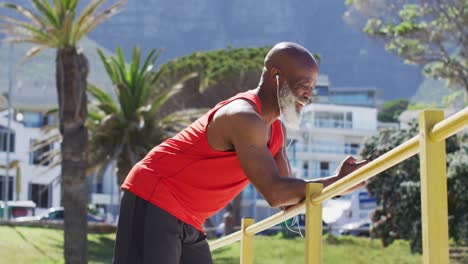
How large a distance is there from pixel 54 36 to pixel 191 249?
1614cm

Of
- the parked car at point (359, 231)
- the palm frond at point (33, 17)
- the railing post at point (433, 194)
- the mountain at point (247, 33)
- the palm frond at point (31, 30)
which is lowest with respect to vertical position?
the parked car at point (359, 231)

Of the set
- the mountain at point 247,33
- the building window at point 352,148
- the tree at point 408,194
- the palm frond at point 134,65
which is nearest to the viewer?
the tree at point 408,194

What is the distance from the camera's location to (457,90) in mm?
28812

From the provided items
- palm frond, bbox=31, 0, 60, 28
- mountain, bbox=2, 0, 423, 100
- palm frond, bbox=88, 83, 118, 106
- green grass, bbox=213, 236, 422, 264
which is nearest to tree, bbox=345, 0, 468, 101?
green grass, bbox=213, 236, 422, 264

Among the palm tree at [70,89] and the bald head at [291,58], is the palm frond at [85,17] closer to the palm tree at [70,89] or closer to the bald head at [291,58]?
the palm tree at [70,89]

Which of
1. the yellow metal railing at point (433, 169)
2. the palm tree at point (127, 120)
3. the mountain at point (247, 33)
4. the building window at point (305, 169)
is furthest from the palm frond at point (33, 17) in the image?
the mountain at point (247, 33)

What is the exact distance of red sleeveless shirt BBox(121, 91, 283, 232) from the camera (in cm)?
288

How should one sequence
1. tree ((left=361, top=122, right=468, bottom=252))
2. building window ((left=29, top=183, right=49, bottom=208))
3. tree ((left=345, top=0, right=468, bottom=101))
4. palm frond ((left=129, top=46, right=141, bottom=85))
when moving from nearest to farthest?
tree ((left=361, top=122, right=468, bottom=252)) < palm frond ((left=129, top=46, right=141, bottom=85)) < tree ((left=345, top=0, right=468, bottom=101)) < building window ((left=29, top=183, right=49, bottom=208))

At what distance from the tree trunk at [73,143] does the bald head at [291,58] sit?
15843 mm

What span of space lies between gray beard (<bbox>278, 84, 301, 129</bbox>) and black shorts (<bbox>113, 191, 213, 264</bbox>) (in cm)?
52

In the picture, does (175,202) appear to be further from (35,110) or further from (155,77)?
(35,110)

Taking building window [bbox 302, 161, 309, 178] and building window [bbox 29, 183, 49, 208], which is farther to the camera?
building window [bbox 302, 161, 309, 178]

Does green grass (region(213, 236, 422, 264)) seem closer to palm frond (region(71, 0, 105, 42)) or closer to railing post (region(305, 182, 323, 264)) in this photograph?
palm frond (region(71, 0, 105, 42))

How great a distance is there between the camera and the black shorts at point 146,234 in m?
2.89
